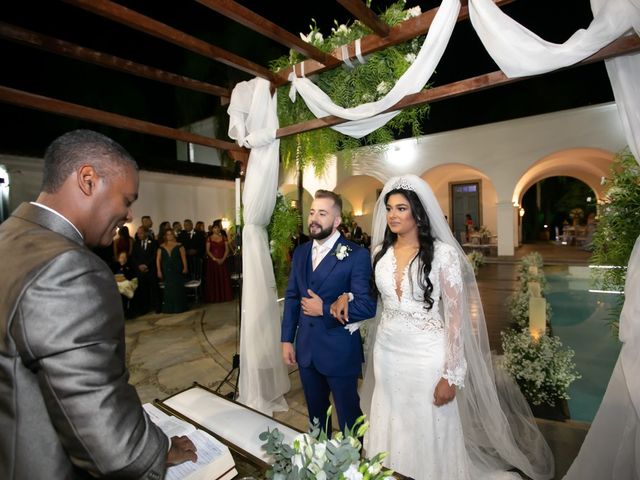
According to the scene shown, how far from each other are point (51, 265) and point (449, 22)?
270 centimetres

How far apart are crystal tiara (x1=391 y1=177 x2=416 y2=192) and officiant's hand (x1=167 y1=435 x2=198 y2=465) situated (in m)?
2.02

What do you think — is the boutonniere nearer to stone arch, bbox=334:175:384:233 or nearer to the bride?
the bride

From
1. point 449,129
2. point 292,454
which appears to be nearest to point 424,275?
point 292,454

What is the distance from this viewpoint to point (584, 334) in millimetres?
6379

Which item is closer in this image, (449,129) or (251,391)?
(251,391)

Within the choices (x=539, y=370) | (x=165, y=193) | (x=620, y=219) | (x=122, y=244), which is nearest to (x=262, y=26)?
(x=620, y=219)

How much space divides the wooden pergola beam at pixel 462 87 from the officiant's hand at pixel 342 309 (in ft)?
5.26

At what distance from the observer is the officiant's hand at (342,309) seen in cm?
249

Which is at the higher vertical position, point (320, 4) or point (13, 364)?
point (320, 4)

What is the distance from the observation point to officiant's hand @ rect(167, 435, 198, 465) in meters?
1.12

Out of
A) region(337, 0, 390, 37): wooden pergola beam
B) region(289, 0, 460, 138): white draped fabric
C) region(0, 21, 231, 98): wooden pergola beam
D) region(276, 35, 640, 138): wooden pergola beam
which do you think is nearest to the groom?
region(289, 0, 460, 138): white draped fabric

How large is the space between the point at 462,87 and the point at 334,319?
197 cm

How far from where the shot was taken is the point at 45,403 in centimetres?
81

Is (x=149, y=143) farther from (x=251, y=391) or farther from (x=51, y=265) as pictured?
(x=51, y=265)
